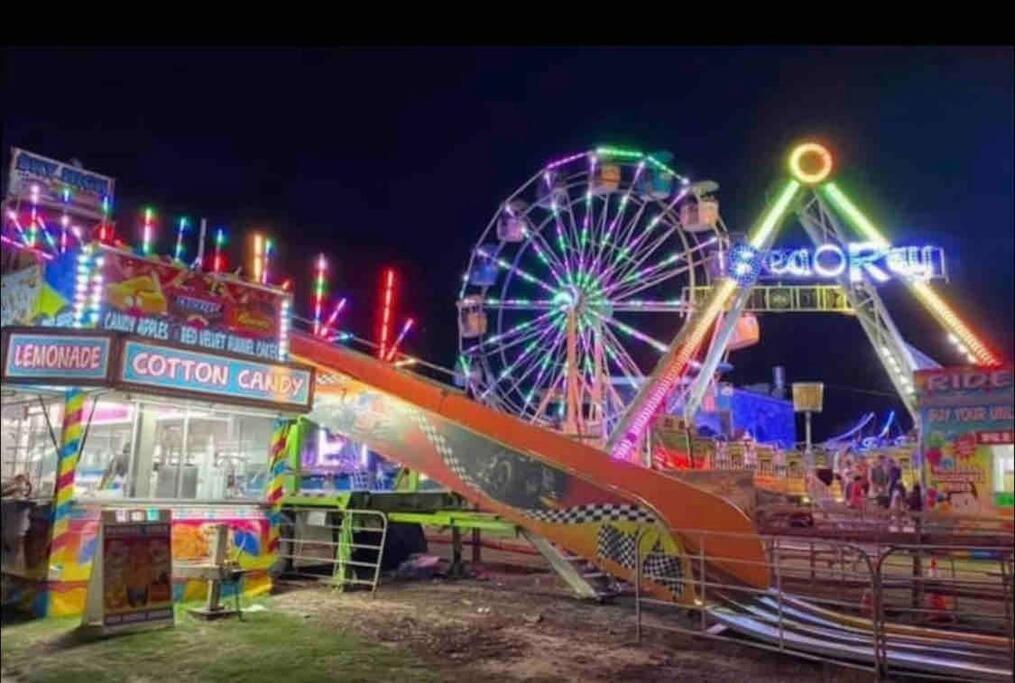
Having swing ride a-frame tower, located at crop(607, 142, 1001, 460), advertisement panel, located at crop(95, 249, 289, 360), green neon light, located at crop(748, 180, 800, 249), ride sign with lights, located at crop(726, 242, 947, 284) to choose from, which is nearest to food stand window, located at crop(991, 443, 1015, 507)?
advertisement panel, located at crop(95, 249, 289, 360)

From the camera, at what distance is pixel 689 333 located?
20.6m

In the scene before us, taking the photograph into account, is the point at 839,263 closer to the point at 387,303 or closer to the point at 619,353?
the point at 619,353

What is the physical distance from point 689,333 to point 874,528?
10.8m

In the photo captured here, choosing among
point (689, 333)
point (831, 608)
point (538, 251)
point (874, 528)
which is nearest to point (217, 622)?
point (831, 608)

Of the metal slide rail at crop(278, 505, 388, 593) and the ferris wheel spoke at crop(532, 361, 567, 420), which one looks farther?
the ferris wheel spoke at crop(532, 361, 567, 420)

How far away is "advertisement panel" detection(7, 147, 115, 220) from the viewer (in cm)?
1549

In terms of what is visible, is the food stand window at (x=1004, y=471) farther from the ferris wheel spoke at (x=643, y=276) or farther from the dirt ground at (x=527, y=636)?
the ferris wheel spoke at (x=643, y=276)

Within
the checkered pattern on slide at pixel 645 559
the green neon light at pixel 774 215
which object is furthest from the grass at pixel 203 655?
the green neon light at pixel 774 215

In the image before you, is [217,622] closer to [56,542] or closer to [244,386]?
[56,542]

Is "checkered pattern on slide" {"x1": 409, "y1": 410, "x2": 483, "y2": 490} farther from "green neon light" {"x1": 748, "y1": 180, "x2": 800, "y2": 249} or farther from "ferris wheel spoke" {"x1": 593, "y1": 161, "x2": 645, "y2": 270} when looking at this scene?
"green neon light" {"x1": 748, "y1": 180, "x2": 800, "y2": 249}

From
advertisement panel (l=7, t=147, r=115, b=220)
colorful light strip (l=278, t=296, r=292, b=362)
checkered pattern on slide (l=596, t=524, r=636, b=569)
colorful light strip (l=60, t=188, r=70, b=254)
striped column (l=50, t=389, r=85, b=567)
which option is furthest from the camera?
advertisement panel (l=7, t=147, r=115, b=220)

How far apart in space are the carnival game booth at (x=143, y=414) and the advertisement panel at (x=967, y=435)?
23.7 feet

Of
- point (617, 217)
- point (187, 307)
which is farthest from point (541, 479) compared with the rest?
point (617, 217)

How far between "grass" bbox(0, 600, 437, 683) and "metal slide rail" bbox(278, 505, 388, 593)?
2.58 meters
